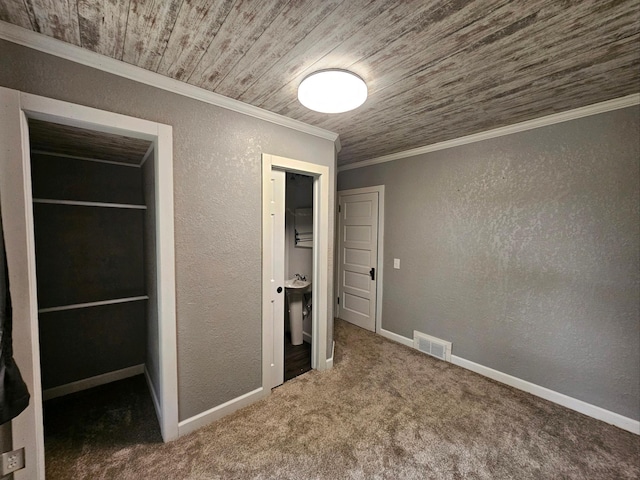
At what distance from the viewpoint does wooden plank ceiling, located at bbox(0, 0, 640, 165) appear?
1.14 m

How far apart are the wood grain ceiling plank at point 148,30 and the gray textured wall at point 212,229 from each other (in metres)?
0.19

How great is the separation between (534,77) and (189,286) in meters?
2.66

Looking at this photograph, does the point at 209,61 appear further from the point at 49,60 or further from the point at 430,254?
the point at 430,254

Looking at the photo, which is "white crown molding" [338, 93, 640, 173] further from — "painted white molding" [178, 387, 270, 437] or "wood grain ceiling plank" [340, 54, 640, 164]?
"painted white molding" [178, 387, 270, 437]

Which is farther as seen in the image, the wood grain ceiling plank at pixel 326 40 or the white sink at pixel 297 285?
the white sink at pixel 297 285

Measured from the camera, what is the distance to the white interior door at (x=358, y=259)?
366cm

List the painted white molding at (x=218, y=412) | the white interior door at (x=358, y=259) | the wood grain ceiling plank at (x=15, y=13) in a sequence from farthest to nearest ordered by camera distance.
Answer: the white interior door at (x=358, y=259), the painted white molding at (x=218, y=412), the wood grain ceiling plank at (x=15, y=13)

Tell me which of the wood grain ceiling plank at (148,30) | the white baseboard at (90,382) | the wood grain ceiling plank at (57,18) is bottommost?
the white baseboard at (90,382)

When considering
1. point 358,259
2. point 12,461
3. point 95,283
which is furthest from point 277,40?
point 358,259

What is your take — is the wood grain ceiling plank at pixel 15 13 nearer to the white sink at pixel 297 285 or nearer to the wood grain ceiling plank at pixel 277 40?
the wood grain ceiling plank at pixel 277 40

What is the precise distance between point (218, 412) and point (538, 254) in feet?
9.84

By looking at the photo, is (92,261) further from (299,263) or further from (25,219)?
(299,263)

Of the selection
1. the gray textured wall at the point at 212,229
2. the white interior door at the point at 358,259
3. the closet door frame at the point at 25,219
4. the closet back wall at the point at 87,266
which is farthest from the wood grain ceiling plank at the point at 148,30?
the white interior door at the point at 358,259

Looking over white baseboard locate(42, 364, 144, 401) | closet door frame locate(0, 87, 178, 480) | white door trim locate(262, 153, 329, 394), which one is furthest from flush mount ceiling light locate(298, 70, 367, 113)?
white baseboard locate(42, 364, 144, 401)
